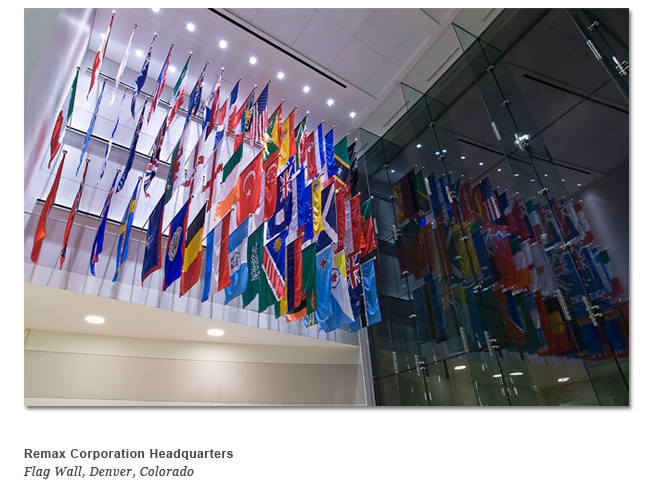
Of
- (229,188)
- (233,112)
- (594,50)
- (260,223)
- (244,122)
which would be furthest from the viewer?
(233,112)

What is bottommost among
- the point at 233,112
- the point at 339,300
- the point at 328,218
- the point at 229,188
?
the point at 339,300

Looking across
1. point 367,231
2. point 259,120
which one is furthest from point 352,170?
point 259,120

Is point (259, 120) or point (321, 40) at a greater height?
point (321, 40)

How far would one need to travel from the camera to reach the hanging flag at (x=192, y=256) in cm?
602

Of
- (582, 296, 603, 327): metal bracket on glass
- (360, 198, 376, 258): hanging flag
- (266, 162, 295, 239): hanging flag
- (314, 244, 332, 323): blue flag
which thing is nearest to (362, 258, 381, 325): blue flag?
(360, 198, 376, 258): hanging flag

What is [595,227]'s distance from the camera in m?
5.57

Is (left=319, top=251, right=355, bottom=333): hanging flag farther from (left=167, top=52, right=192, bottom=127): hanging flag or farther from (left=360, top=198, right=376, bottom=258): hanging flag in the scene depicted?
(left=167, top=52, right=192, bottom=127): hanging flag

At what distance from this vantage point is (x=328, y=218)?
8031 millimetres

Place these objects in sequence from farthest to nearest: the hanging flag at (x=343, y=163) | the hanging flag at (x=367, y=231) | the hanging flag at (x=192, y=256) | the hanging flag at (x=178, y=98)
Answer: the hanging flag at (x=343, y=163)
the hanging flag at (x=367, y=231)
the hanging flag at (x=178, y=98)
the hanging flag at (x=192, y=256)

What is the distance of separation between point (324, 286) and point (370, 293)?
3.48ft

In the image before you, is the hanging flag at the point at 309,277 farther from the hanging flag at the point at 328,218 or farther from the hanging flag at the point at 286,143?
the hanging flag at the point at 286,143

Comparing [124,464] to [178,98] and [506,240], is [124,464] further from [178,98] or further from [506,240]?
[178,98]

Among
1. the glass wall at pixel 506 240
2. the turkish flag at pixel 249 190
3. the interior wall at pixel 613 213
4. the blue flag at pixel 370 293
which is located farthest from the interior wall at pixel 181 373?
the interior wall at pixel 613 213

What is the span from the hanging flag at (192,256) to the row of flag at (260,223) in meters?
0.02
